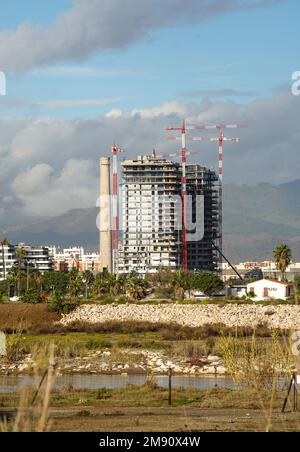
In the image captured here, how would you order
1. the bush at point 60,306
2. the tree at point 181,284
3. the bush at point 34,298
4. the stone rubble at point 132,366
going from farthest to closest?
the tree at point 181,284
the bush at point 34,298
the bush at point 60,306
the stone rubble at point 132,366

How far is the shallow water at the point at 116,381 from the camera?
1734 inches

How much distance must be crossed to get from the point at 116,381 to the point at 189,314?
158 ft

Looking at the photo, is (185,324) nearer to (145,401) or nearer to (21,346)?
(21,346)

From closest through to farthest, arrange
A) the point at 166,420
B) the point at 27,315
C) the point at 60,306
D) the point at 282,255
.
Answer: the point at 166,420 < the point at 27,315 < the point at 60,306 < the point at 282,255

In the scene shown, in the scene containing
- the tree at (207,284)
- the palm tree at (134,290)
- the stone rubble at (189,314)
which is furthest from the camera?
the tree at (207,284)

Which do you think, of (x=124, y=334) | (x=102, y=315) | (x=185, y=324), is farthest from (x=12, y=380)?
(x=102, y=315)

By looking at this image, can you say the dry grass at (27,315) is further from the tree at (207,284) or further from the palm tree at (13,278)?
the palm tree at (13,278)

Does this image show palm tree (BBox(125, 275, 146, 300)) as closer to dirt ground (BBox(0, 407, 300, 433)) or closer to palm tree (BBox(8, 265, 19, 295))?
palm tree (BBox(8, 265, 19, 295))

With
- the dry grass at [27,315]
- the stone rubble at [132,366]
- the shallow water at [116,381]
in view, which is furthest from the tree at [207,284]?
the shallow water at [116,381]

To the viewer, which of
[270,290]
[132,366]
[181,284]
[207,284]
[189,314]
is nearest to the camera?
[132,366]

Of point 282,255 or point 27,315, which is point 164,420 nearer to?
point 27,315

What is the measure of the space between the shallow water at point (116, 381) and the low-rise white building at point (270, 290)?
67544mm

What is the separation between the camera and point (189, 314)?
314 ft

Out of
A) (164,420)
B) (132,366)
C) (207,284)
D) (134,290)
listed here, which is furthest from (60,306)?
(164,420)
